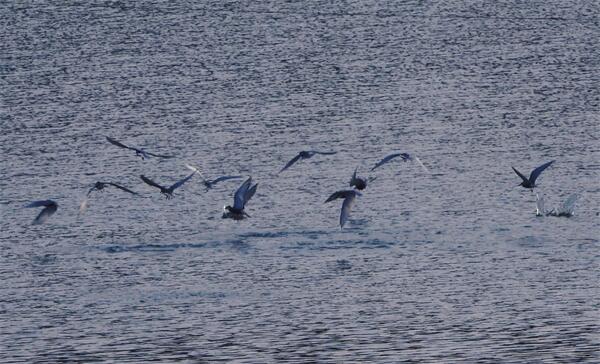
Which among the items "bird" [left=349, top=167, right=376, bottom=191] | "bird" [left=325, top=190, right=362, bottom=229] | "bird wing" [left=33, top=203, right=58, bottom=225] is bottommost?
"bird wing" [left=33, top=203, right=58, bottom=225]

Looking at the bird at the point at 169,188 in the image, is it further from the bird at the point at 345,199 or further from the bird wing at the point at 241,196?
the bird at the point at 345,199

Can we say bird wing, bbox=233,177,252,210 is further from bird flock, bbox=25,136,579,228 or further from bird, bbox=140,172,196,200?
bird, bbox=140,172,196,200

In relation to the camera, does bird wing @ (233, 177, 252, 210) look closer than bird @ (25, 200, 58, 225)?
Yes

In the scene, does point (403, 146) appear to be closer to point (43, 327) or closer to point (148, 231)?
point (148, 231)

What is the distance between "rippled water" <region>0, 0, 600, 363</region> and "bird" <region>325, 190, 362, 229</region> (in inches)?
23.0

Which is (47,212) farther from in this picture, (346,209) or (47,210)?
(346,209)

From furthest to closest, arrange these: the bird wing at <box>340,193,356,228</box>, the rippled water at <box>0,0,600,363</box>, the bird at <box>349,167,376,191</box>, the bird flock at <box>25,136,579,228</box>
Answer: the bird at <box>349,167,376,191</box> → the bird flock at <box>25,136,579,228</box> → the bird wing at <box>340,193,356,228</box> → the rippled water at <box>0,0,600,363</box>

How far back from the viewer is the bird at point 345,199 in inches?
1377

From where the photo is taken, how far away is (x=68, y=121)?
48.1 meters

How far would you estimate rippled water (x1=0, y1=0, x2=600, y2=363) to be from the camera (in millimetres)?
30672

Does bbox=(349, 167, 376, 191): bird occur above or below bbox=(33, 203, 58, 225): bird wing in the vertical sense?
above

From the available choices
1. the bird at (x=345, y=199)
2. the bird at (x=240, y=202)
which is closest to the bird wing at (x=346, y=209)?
the bird at (x=345, y=199)

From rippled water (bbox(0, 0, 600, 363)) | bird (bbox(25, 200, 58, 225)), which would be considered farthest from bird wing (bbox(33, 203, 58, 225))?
rippled water (bbox(0, 0, 600, 363))

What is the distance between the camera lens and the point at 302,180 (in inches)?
1608
